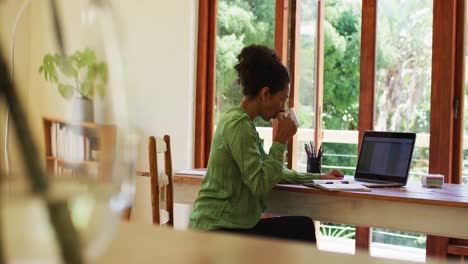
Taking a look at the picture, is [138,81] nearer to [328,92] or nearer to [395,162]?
[395,162]

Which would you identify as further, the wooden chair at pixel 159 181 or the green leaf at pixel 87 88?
the wooden chair at pixel 159 181

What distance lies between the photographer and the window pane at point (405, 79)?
2662mm

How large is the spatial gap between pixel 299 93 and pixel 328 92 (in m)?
0.20

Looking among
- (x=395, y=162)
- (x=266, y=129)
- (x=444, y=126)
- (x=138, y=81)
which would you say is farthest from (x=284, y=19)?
(x=138, y=81)

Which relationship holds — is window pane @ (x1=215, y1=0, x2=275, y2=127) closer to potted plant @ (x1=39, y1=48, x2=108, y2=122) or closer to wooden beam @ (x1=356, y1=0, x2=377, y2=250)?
wooden beam @ (x1=356, y1=0, x2=377, y2=250)

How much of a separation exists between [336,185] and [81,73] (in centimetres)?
163

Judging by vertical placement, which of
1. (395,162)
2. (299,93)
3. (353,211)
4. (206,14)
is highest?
(206,14)

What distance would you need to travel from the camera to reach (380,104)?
9.25 ft

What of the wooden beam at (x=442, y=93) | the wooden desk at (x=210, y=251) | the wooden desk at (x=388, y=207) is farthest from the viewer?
the wooden beam at (x=442, y=93)

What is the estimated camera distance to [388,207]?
171cm

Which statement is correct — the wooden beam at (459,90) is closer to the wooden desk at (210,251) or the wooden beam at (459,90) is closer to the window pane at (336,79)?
the window pane at (336,79)

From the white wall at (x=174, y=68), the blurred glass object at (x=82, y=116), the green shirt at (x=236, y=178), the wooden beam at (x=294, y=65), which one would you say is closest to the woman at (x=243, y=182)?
the green shirt at (x=236, y=178)

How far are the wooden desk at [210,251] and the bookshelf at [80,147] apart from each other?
12cm

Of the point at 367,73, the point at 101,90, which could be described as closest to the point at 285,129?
the point at 367,73
